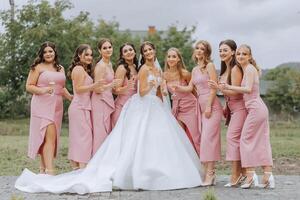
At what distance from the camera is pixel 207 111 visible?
9.43 m

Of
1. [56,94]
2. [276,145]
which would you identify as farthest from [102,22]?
[56,94]

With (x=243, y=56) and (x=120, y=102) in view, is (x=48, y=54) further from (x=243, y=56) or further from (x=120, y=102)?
(x=243, y=56)

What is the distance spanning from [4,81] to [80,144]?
2825cm

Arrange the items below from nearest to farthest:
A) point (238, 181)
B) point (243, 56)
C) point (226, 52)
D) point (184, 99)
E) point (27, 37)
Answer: point (243, 56)
point (226, 52)
point (238, 181)
point (184, 99)
point (27, 37)

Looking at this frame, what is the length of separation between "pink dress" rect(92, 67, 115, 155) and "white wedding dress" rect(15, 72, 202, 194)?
0.27m

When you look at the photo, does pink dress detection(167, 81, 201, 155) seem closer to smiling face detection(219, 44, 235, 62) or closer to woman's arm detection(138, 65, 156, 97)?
woman's arm detection(138, 65, 156, 97)

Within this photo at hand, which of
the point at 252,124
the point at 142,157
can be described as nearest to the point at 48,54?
the point at 142,157

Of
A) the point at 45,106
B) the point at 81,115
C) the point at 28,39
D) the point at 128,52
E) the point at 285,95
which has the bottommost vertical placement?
the point at 81,115

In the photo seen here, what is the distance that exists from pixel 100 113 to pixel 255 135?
2.51 meters

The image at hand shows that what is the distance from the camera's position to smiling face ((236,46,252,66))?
9203 mm

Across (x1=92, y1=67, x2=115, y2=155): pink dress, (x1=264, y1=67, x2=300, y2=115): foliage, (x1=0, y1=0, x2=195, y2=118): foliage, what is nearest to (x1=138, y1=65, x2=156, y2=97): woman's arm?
(x1=92, y1=67, x2=115, y2=155): pink dress

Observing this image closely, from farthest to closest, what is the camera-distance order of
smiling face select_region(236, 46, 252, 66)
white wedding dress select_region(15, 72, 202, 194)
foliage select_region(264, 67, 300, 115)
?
1. foliage select_region(264, 67, 300, 115)
2. smiling face select_region(236, 46, 252, 66)
3. white wedding dress select_region(15, 72, 202, 194)

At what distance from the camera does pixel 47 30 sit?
114ft

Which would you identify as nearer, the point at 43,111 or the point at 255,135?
the point at 255,135
